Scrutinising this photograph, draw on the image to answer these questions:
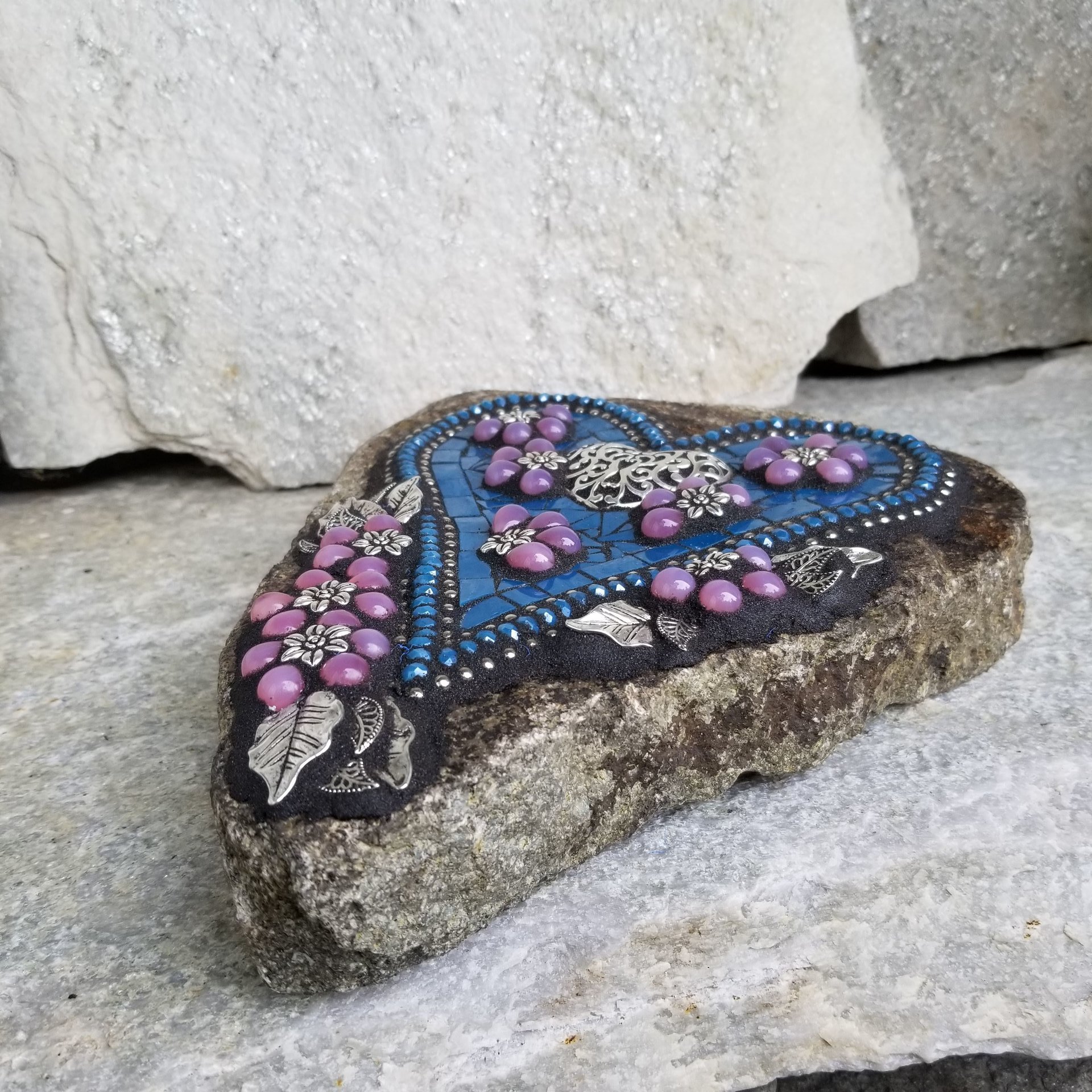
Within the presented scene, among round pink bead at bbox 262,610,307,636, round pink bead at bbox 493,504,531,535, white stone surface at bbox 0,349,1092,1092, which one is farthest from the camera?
round pink bead at bbox 493,504,531,535

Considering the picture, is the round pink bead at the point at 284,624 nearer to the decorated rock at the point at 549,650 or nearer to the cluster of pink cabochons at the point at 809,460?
the decorated rock at the point at 549,650

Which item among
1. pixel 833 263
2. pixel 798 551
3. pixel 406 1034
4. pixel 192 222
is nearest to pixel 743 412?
pixel 798 551

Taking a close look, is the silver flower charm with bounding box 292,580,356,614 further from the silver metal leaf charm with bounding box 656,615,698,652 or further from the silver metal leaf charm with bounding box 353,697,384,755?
the silver metal leaf charm with bounding box 656,615,698,652

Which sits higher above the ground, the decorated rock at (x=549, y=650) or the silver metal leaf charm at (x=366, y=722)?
the silver metal leaf charm at (x=366, y=722)

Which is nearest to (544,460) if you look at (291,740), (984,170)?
(291,740)

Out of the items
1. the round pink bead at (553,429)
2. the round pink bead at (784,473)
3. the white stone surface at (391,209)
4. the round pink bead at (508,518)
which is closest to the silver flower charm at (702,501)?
the round pink bead at (784,473)

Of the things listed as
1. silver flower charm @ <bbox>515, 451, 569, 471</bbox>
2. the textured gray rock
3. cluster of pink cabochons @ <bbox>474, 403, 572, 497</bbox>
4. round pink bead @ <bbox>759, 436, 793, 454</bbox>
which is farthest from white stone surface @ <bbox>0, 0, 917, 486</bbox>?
round pink bead @ <bbox>759, 436, 793, 454</bbox>

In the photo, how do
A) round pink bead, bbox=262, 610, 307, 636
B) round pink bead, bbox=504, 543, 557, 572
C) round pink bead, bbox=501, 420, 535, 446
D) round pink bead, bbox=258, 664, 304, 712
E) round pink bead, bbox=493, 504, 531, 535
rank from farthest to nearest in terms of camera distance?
round pink bead, bbox=501, 420, 535, 446 → round pink bead, bbox=493, 504, 531, 535 → round pink bead, bbox=504, 543, 557, 572 → round pink bead, bbox=262, 610, 307, 636 → round pink bead, bbox=258, 664, 304, 712
